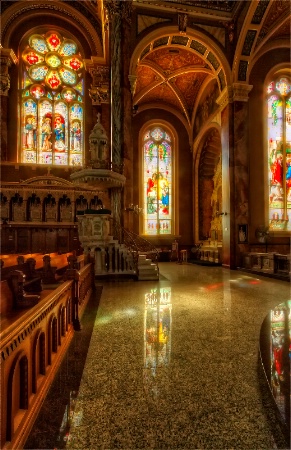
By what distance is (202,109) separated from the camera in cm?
1758

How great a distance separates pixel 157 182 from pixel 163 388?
16.8 m

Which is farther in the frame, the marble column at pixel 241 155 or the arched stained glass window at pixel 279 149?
the arched stained glass window at pixel 279 149

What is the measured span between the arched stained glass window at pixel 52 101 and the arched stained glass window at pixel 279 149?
9.57m

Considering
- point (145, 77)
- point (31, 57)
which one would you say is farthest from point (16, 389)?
point (145, 77)

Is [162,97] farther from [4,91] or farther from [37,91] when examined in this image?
[4,91]

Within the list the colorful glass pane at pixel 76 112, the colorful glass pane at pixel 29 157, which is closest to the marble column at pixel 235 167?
the colorful glass pane at pixel 76 112

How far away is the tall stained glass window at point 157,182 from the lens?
18.2 m

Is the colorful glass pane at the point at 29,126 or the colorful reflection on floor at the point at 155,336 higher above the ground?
the colorful glass pane at the point at 29,126

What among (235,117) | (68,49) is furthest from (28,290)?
(68,49)

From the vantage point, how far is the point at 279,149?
46.3 feet

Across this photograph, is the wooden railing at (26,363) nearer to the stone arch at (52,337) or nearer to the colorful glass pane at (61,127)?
the stone arch at (52,337)

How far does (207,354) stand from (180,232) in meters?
15.6

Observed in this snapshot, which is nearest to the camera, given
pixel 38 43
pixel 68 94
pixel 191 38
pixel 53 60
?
pixel 191 38

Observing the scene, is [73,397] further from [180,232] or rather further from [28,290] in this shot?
[180,232]
